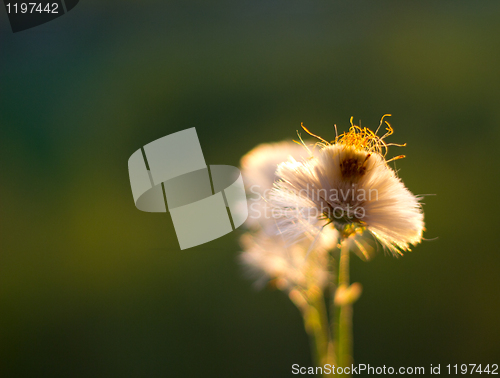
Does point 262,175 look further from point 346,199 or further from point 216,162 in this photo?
point 216,162

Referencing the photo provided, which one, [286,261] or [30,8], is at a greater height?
[30,8]

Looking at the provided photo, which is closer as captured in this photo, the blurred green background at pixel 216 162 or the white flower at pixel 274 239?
the white flower at pixel 274 239

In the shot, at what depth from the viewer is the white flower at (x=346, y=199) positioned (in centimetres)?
30

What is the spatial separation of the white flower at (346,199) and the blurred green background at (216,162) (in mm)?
723

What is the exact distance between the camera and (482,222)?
1.04 meters

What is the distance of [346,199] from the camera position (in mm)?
310

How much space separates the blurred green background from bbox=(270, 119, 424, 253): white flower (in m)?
0.72

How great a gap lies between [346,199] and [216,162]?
779 mm

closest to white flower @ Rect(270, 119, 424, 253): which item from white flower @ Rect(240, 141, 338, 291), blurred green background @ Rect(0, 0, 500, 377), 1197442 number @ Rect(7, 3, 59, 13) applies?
white flower @ Rect(240, 141, 338, 291)

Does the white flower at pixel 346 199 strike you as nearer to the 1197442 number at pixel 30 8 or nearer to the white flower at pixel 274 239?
the white flower at pixel 274 239

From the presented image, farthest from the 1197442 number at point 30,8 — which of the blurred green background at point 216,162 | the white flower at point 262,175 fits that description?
the white flower at point 262,175

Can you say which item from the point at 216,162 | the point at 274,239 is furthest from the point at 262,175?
the point at 216,162

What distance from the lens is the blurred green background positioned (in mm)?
1019

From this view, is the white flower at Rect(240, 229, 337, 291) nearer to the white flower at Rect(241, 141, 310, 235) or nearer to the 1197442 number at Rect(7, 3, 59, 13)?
the white flower at Rect(241, 141, 310, 235)
